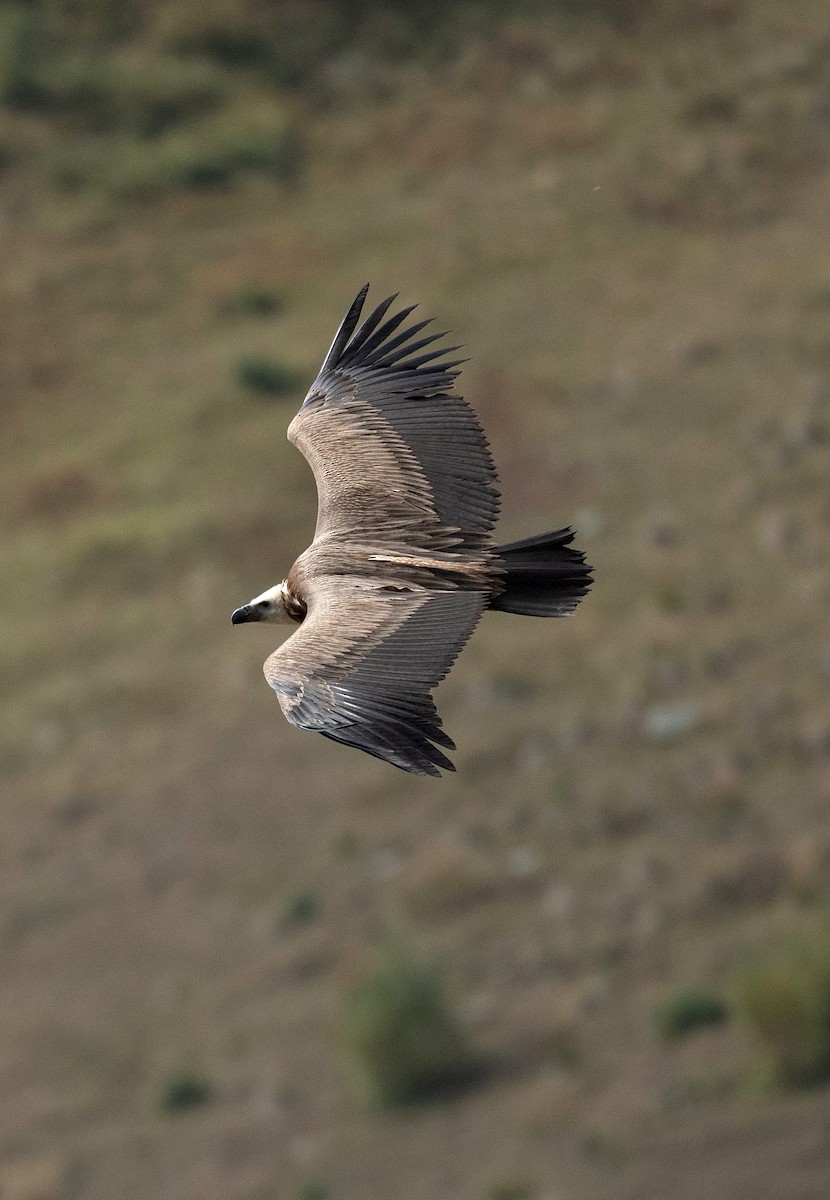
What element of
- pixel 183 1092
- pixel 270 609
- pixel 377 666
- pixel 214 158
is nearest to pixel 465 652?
pixel 183 1092

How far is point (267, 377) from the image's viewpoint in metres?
40.6

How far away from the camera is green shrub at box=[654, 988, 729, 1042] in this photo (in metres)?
31.7

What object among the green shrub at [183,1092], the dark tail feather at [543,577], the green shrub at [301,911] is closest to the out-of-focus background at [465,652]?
the green shrub at [183,1092]

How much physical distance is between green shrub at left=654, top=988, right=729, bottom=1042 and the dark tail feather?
68.8ft

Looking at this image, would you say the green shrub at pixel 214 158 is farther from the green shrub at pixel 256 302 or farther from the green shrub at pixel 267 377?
the green shrub at pixel 267 377

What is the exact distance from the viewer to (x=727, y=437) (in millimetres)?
39594

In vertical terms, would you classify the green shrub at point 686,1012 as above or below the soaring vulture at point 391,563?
below

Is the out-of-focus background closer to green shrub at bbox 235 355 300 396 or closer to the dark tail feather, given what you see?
green shrub at bbox 235 355 300 396

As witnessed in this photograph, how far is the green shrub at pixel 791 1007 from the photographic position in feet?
104

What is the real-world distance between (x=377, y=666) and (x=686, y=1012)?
2200 centimetres

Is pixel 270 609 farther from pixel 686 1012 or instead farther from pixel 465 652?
pixel 465 652

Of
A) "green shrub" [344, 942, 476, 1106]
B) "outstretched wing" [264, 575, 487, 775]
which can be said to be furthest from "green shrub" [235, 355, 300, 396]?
"outstretched wing" [264, 575, 487, 775]

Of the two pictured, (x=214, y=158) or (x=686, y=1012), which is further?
(x=214, y=158)

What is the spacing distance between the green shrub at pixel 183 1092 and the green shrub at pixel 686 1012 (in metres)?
6.08
